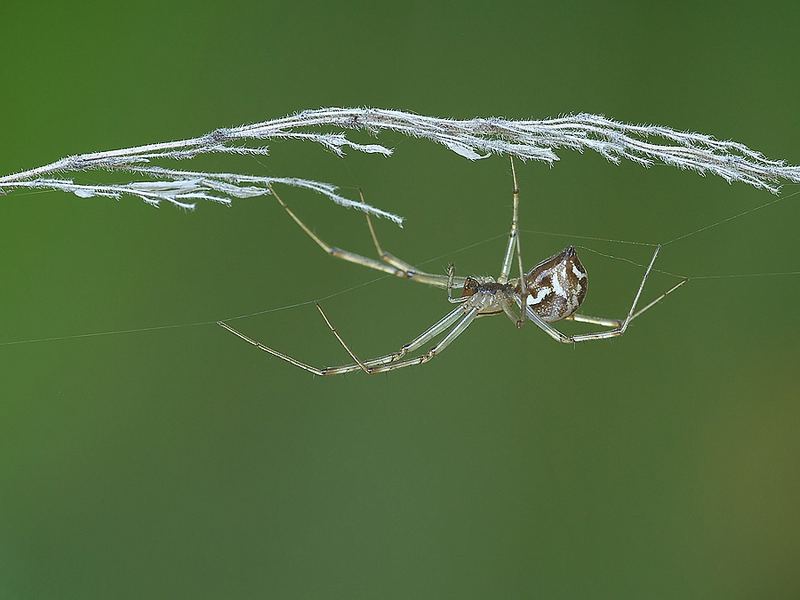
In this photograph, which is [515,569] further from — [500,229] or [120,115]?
[120,115]

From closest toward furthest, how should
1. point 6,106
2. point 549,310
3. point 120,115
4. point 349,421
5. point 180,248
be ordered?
point 549,310 < point 6,106 < point 120,115 < point 180,248 < point 349,421

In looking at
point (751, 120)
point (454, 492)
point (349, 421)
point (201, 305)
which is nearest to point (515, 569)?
point (454, 492)

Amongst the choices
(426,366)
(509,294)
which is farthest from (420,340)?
(426,366)

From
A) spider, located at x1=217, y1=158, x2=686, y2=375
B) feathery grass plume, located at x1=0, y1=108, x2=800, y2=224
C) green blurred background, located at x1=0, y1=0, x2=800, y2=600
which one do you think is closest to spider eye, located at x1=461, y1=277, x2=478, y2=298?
spider, located at x1=217, y1=158, x2=686, y2=375

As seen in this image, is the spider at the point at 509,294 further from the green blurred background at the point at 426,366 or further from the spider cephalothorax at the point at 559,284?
the green blurred background at the point at 426,366

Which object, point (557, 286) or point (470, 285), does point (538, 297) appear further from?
point (470, 285)
